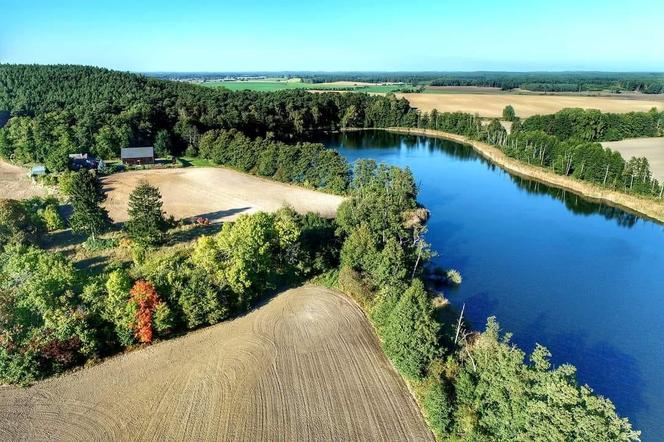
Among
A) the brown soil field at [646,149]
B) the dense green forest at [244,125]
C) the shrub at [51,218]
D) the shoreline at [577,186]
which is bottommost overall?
the shoreline at [577,186]

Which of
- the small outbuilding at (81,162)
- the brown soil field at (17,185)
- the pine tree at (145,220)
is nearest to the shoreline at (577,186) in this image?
the pine tree at (145,220)

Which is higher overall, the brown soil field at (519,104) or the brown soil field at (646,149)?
the brown soil field at (519,104)

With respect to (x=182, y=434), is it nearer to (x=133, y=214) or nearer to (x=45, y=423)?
(x=45, y=423)

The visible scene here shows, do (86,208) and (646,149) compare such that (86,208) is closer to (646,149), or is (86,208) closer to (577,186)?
(577,186)

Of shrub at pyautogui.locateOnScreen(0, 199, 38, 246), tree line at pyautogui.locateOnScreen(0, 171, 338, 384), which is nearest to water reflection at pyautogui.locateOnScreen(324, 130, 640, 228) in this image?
tree line at pyautogui.locateOnScreen(0, 171, 338, 384)

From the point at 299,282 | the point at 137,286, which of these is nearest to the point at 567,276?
the point at 299,282

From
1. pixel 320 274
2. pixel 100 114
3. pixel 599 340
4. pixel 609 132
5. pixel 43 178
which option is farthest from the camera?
pixel 609 132

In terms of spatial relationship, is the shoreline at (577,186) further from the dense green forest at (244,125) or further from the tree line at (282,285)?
the tree line at (282,285)

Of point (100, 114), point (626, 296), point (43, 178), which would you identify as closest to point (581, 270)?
point (626, 296)
